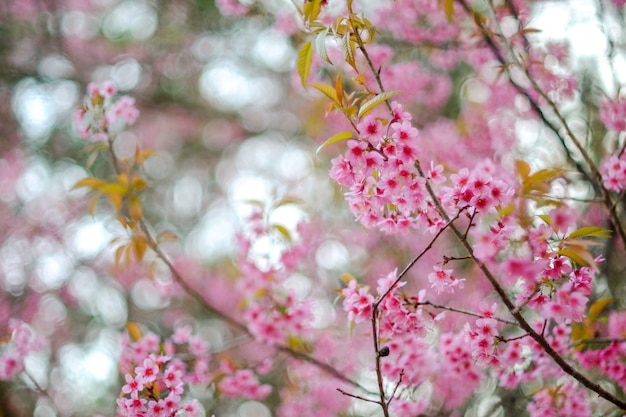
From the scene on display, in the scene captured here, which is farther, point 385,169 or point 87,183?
point 87,183

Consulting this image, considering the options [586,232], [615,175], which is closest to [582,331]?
[615,175]

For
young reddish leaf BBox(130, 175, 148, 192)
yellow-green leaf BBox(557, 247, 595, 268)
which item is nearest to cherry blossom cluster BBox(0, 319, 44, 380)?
young reddish leaf BBox(130, 175, 148, 192)

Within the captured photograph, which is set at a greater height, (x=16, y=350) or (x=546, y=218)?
(x=546, y=218)

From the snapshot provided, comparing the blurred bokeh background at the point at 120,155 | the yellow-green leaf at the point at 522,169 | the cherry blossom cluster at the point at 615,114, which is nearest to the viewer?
the yellow-green leaf at the point at 522,169

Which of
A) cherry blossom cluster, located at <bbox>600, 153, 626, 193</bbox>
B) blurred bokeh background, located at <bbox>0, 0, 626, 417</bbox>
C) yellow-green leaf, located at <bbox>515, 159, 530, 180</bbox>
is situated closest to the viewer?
yellow-green leaf, located at <bbox>515, 159, 530, 180</bbox>

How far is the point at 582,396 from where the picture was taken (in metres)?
1.90

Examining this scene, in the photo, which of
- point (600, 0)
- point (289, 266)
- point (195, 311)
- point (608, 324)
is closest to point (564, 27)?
point (600, 0)

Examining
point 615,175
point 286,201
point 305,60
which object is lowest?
point 286,201

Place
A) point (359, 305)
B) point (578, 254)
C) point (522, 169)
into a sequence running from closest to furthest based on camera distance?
1. point (578, 254)
2. point (522, 169)
3. point (359, 305)

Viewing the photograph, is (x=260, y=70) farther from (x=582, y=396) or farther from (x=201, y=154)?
(x=582, y=396)

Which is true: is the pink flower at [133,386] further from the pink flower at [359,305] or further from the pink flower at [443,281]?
the pink flower at [443,281]

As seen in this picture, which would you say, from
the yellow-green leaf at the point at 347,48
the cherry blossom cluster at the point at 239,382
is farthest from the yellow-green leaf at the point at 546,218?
the cherry blossom cluster at the point at 239,382

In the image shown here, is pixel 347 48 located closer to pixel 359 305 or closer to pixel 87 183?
pixel 359 305

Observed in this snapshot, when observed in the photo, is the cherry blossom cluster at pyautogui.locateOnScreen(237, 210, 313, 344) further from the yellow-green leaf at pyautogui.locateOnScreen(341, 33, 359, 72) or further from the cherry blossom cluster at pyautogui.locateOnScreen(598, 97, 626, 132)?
the cherry blossom cluster at pyautogui.locateOnScreen(598, 97, 626, 132)
